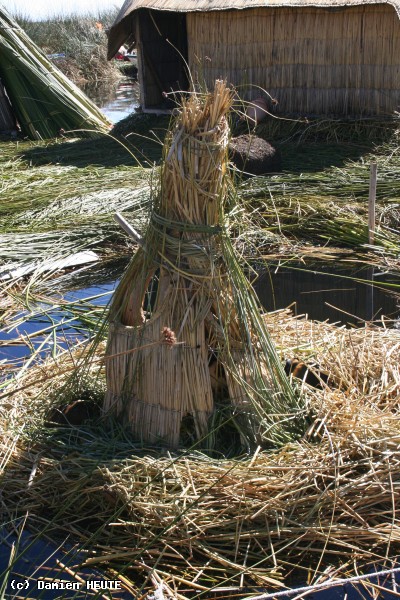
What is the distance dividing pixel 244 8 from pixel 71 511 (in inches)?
285

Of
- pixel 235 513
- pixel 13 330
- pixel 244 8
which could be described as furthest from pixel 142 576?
pixel 244 8

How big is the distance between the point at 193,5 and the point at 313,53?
5.06ft

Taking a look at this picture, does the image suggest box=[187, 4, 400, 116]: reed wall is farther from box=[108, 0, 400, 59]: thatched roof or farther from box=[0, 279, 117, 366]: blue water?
box=[0, 279, 117, 366]: blue water

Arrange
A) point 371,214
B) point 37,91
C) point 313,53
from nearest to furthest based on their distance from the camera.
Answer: point 371,214 → point 313,53 → point 37,91

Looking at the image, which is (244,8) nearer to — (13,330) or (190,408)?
(13,330)

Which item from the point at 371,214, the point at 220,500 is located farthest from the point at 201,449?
the point at 371,214

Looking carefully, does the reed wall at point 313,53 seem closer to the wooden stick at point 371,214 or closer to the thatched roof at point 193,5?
the thatched roof at point 193,5

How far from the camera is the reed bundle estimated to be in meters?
2.41

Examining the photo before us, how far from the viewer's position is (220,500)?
254 cm

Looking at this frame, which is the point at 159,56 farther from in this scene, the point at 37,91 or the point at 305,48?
the point at 305,48

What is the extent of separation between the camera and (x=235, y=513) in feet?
8.32

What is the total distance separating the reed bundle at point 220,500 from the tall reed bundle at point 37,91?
26.1 feet

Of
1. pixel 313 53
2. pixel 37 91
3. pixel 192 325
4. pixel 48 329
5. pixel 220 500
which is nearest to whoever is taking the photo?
pixel 220 500

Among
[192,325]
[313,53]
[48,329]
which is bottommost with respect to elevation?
[48,329]
